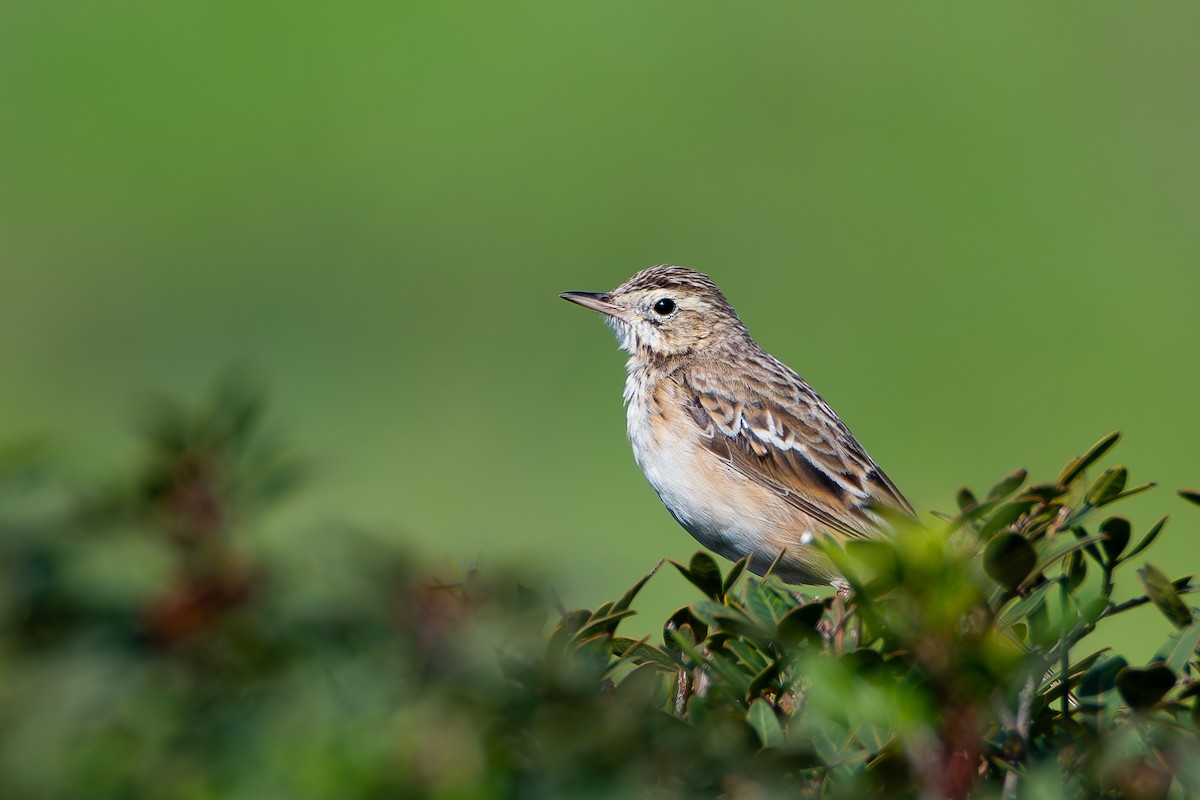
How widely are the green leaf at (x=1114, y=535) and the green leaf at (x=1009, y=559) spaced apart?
325 millimetres

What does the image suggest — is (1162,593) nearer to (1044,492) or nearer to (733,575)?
(1044,492)

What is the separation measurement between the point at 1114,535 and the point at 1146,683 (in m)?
0.44

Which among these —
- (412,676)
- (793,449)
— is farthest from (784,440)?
(412,676)

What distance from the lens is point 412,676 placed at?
1619 mm

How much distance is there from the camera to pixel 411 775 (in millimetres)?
1469

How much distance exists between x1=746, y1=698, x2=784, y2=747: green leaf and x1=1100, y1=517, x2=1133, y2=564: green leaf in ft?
2.21

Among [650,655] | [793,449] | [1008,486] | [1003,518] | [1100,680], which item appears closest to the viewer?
[1003,518]

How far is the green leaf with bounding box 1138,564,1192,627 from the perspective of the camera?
7.02 ft

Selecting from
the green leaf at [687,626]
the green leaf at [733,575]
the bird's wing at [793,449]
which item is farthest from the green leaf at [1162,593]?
the bird's wing at [793,449]

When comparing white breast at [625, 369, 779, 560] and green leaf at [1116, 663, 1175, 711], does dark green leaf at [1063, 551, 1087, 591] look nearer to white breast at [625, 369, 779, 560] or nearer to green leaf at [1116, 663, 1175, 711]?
green leaf at [1116, 663, 1175, 711]

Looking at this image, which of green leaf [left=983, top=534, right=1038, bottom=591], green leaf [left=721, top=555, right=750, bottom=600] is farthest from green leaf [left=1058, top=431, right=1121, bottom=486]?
green leaf [left=721, top=555, right=750, bottom=600]

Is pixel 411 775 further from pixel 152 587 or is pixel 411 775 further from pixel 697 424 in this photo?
pixel 697 424

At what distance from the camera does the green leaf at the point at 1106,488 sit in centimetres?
228

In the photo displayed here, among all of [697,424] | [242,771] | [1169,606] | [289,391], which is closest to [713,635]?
[1169,606]
